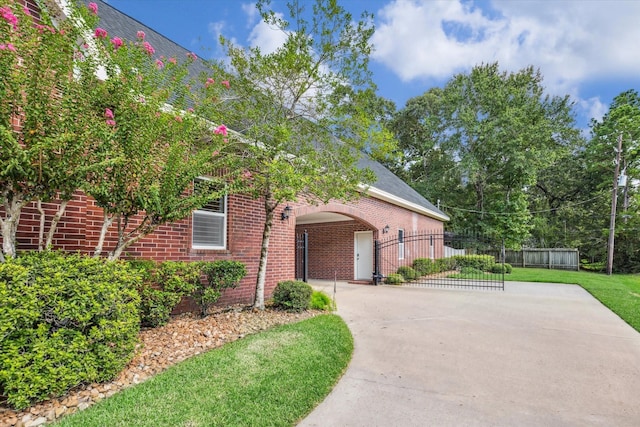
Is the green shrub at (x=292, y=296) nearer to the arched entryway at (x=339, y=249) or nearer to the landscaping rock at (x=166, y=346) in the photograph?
the landscaping rock at (x=166, y=346)

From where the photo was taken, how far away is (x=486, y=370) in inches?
158

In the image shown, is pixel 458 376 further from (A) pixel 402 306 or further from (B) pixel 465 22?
(B) pixel 465 22

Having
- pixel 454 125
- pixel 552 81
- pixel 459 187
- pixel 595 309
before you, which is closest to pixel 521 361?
pixel 595 309

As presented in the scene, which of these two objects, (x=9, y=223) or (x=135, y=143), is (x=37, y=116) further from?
(x=9, y=223)

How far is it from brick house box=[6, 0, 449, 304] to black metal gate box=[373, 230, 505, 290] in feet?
2.35

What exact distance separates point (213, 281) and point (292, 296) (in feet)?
5.23

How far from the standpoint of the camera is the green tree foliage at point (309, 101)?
19.0 ft

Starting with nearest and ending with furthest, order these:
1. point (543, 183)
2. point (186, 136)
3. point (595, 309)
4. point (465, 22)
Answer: point (186, 136), point (595, 309), point (465, 22), point (543, 183)

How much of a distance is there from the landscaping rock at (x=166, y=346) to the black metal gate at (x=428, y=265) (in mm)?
7011

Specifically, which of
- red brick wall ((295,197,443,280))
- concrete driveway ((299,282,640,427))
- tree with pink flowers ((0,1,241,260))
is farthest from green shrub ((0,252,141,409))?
red brick wall ((295,197,443,280))

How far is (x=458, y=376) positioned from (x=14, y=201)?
5.06 metres

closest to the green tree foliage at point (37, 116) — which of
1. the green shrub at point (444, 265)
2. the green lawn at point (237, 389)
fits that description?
the green lawn at point (237, 389)

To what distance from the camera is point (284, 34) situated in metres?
5.95

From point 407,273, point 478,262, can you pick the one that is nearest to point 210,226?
point 407,273
